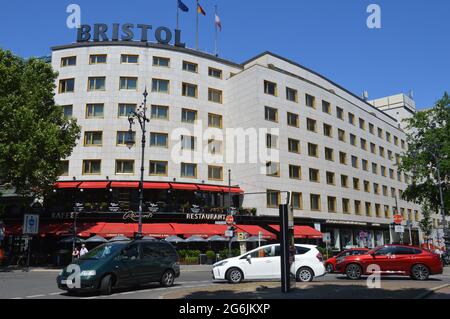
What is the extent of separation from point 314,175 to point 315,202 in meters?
3.07

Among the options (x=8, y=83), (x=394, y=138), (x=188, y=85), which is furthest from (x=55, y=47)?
(x=394, y=138)

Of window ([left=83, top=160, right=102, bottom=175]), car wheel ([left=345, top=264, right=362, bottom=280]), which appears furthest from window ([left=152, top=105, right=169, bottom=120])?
car wheel ([left=345, top=264, right=362, bottom=280])

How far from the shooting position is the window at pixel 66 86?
140 ft

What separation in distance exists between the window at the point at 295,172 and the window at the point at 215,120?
8828mm

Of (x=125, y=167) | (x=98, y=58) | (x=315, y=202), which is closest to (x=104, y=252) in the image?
(x=125, y=167)

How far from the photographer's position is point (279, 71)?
46875 mm

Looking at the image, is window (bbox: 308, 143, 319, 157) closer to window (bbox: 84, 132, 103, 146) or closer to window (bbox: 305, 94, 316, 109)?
window (bbox: 305, 94, 316, 109)

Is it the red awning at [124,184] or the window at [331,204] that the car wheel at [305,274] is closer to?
the red awning at [124,184]

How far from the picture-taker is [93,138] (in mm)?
41250

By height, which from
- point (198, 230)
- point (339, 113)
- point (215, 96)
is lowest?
point (198, 230)

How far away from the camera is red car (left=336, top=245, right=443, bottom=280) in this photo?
61.6 ft

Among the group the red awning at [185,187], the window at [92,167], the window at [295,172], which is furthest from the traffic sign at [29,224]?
the window at [295,172]

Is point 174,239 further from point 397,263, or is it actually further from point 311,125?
point 311,125
